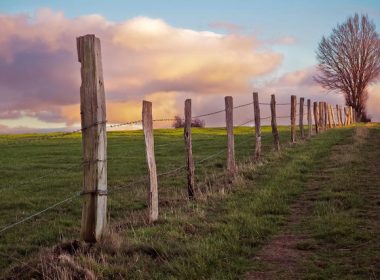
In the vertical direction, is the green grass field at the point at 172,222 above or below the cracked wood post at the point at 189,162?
below

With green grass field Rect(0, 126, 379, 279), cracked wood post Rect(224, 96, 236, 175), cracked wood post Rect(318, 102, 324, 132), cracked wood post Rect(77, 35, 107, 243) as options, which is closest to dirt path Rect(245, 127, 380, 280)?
green grass field Rect(0, 126, 379, 279)

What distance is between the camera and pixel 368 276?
5.84m

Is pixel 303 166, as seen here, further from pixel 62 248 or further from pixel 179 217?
pixel 62 248

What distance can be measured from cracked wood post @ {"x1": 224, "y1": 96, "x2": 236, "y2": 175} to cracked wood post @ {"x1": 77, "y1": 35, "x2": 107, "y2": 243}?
24.5 feet

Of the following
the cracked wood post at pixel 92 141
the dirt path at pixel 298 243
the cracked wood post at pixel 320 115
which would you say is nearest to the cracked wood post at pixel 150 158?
the cracked wood post at pixel 92 141

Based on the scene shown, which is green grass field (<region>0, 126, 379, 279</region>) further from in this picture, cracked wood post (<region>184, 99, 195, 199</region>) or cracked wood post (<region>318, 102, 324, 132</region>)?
cracked wood post (<region>318, 102, 324, 132</region>)

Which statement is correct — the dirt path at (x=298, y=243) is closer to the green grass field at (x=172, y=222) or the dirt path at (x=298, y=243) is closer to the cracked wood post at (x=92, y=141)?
the green grass field at (x=172, y=222)

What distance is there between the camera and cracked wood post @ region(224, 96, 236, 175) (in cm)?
1480

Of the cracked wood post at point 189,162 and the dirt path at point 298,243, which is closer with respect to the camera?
the dirt path at point 298,243

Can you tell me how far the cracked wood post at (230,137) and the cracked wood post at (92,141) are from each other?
7476mm

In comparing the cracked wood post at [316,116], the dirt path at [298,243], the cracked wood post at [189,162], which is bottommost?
the dirt path at [298,243]

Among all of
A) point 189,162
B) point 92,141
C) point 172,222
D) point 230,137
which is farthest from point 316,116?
point 92,141

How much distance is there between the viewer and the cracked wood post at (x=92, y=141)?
730 centimetres

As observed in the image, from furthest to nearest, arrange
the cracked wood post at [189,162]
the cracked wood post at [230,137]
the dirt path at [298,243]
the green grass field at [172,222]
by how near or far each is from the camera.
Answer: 1. the cracked wood post at [230,137]
2. the cracked wood post at [189,162]
3. the green grass field at [172,222]
4. the dirt path at [298,243]
